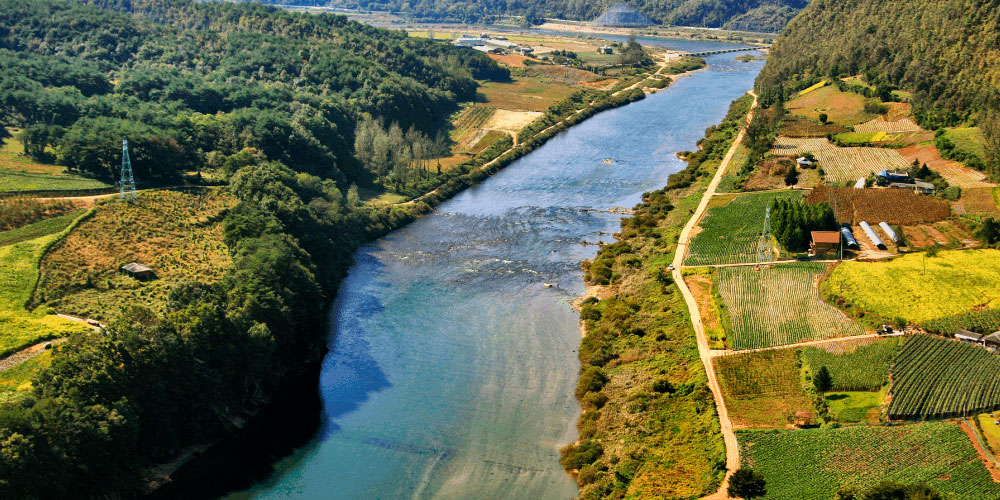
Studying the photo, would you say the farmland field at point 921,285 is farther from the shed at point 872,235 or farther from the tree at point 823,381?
the tree at point 823,381

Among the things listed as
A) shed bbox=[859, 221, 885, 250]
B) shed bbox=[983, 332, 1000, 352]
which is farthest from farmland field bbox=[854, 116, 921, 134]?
shed bbox=[983, 332, 1000, 352]

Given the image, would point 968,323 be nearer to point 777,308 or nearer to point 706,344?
point 777,308

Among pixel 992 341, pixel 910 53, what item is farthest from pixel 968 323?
pixel 910 53

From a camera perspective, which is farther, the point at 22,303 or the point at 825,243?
the point at 825,243

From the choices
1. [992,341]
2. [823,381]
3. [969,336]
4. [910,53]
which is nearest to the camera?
[823,381]

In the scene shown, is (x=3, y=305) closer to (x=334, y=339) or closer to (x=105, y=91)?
(x=334, y=339)

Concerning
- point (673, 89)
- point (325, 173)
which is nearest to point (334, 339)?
point (325, 173)

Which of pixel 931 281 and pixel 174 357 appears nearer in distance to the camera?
pixel 174 357

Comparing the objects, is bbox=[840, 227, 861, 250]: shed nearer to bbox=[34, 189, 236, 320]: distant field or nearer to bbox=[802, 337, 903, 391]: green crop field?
bbox=[802, 337, 903, 391]: green crop field
